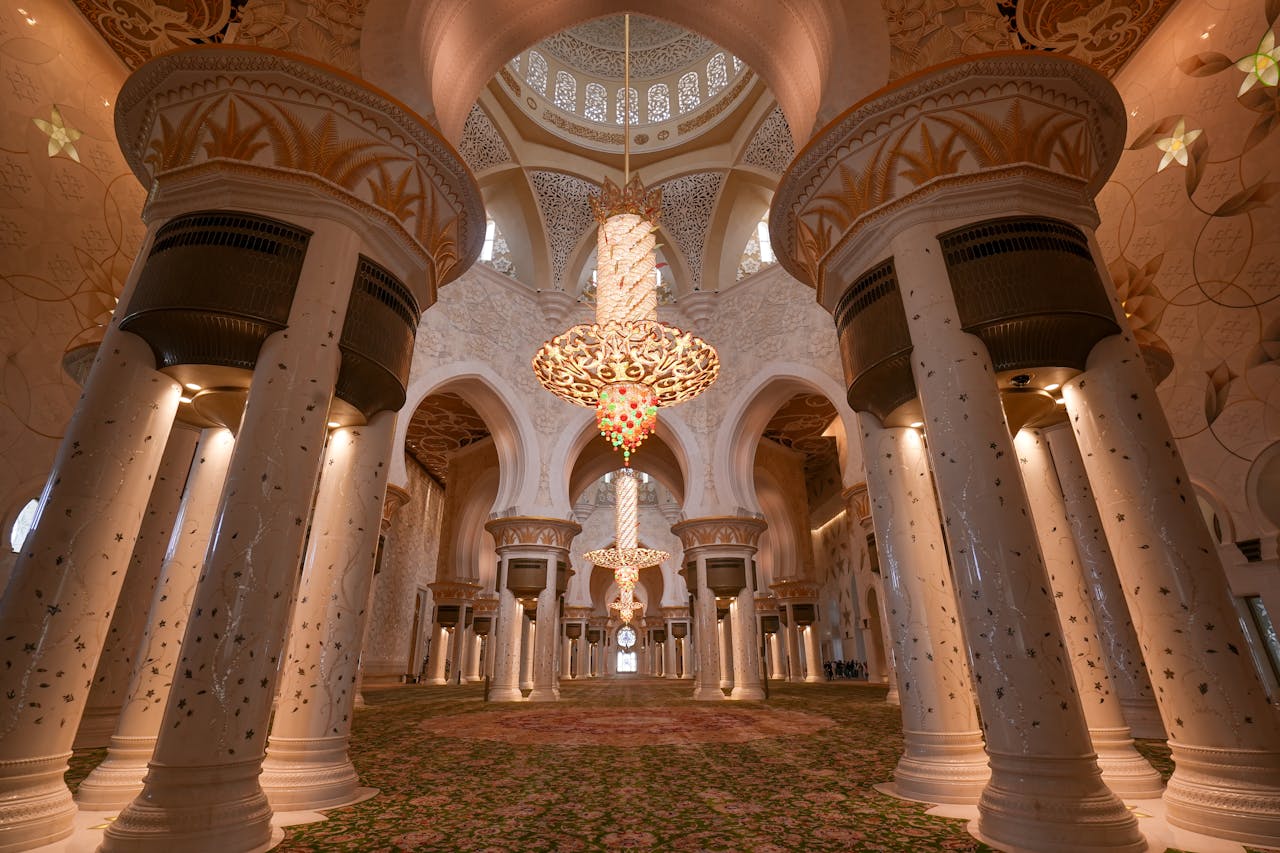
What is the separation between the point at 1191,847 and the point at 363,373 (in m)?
3.27

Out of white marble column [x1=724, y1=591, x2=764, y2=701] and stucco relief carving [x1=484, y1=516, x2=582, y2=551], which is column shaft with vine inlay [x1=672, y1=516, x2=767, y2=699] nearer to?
white marble column [x1=724, y1=591, x2=764, y2=701]

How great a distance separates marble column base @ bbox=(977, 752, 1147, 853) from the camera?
1.65m

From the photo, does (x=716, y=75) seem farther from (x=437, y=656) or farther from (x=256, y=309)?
(x=437, y=656)

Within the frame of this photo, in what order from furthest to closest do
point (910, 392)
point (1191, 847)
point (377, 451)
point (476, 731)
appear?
point (476, 731) → point (377, 451) → point (910, 392) → point (1191, 847)

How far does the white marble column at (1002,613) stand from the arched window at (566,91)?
981 cm

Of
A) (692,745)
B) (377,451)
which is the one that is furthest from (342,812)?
(692,745)

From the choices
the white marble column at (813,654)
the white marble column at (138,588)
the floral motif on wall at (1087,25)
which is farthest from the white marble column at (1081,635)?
the white marble column at (813,654)

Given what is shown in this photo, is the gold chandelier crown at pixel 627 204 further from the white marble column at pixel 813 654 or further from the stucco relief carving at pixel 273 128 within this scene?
the white marble column at pixel 813 654

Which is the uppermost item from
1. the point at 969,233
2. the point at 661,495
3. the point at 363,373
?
the point at 661,495

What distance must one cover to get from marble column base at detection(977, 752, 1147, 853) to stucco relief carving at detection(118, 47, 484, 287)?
3.19m

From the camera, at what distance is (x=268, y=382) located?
2.17 m

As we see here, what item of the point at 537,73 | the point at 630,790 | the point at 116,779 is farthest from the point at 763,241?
the point at 116,779

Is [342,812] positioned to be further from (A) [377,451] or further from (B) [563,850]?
(A) [377,451]

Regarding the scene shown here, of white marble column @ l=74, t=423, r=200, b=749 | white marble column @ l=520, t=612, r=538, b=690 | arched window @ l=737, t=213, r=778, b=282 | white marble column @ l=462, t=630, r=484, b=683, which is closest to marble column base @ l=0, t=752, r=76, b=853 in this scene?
white marble column @ l=74, t=423, r=200, b=749
